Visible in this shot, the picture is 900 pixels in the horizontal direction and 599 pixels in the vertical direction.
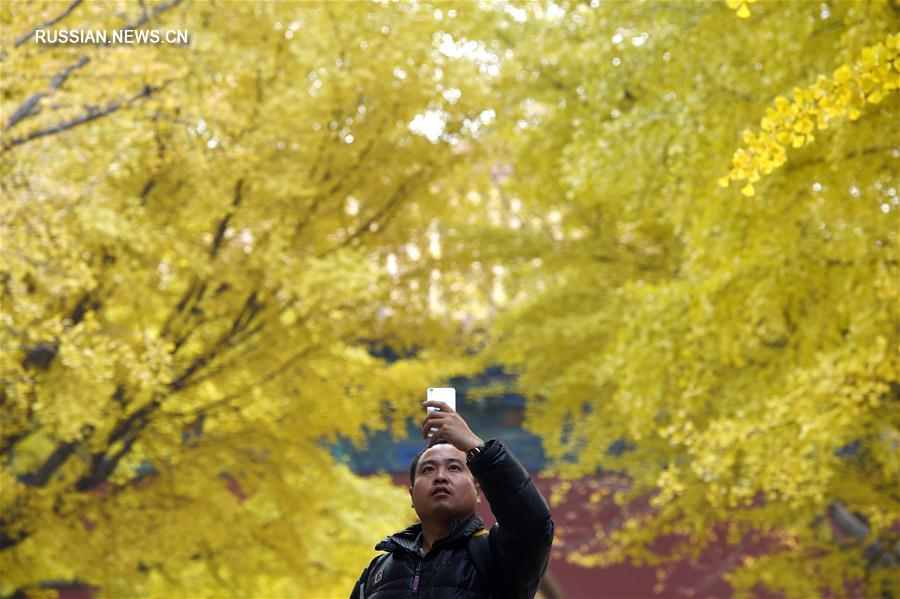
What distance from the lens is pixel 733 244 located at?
7.64 m

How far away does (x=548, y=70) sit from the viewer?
1133cm

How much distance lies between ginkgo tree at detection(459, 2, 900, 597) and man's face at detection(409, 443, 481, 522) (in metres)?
2.19

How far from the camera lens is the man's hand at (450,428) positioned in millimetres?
2777

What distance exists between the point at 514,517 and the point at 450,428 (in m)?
0.27

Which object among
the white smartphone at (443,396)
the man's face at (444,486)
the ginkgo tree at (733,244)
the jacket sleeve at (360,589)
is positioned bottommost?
the jacket sleeve at (360,589)

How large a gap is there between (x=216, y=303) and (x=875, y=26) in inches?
225

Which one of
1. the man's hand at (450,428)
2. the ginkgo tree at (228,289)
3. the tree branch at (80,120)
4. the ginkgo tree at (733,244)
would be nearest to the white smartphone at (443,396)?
the man's hand at (450,428)

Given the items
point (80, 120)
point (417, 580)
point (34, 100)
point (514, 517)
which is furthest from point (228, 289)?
point (514, 517)

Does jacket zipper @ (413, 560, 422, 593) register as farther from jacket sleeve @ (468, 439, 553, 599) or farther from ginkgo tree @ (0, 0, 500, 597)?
ginkgo tree @ (0, 0, 500, 597)

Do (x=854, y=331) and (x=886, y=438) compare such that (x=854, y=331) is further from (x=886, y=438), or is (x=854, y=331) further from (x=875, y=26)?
(x=886, y=438)

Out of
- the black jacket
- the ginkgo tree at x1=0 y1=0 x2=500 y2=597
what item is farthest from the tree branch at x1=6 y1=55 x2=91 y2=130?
the black jacket

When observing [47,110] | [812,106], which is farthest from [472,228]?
[812,106]

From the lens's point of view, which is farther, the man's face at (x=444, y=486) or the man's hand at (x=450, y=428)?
the man's face at (x=444, y=486)

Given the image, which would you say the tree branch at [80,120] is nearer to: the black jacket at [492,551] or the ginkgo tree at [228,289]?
the ginkgo tree at [228,289]
